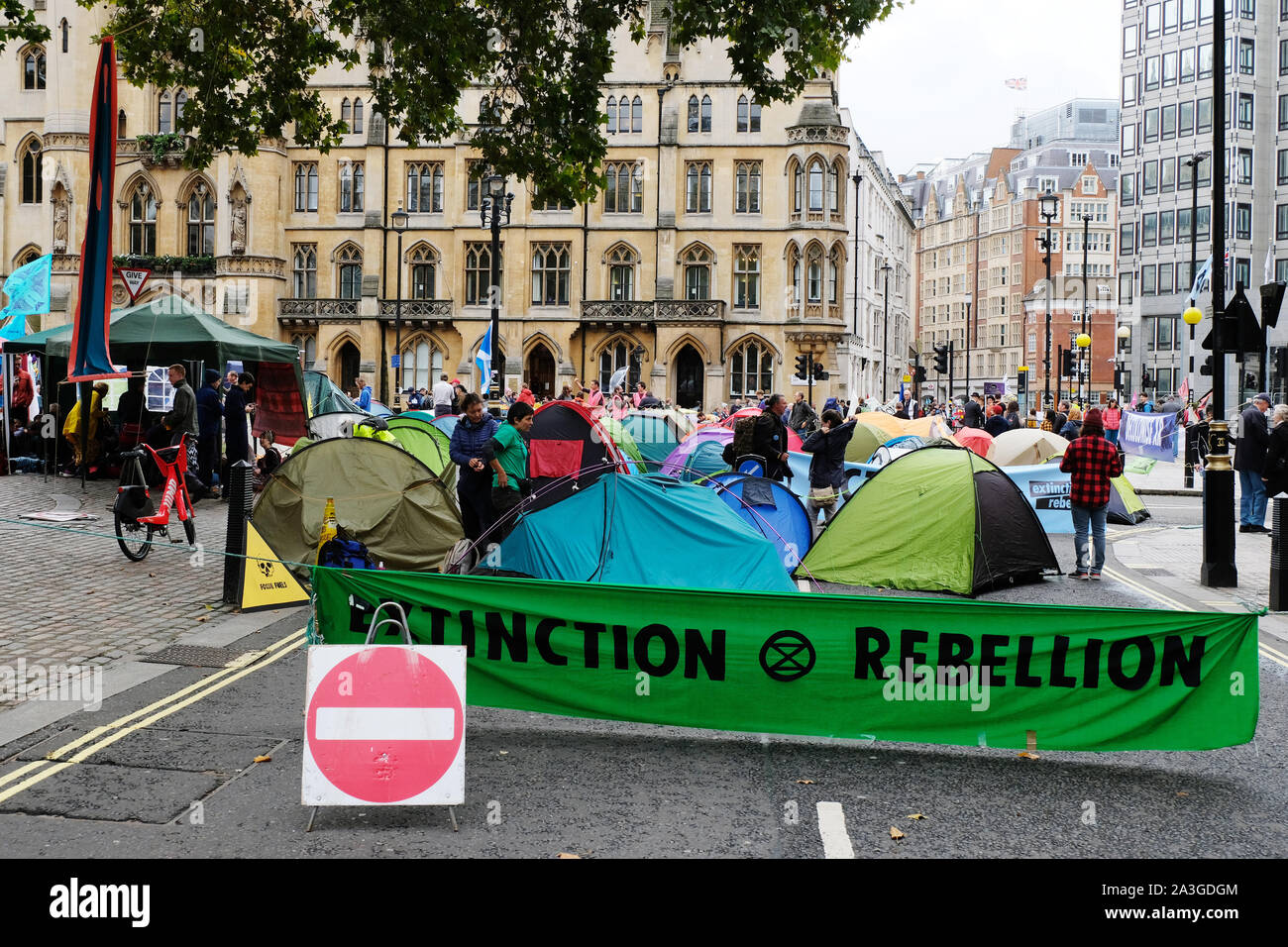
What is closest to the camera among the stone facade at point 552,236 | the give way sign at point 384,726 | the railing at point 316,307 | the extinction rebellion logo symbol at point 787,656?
the give way sign at point 384,726

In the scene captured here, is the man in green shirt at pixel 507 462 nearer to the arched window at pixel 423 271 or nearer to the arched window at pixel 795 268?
the arched window at pixel 795 268

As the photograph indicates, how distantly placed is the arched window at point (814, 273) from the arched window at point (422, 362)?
653 inches

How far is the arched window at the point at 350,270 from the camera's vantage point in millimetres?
53406

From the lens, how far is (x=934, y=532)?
40.6ft

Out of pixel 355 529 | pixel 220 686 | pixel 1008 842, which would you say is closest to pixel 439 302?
pixel 355 529

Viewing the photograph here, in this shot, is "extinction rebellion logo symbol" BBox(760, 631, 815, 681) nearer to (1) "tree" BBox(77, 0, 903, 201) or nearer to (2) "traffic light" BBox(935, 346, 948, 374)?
(1) "tree" BBox(77, 0, 903, 201)

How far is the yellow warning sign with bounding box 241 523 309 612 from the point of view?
1047cm

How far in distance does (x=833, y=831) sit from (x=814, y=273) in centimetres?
4795

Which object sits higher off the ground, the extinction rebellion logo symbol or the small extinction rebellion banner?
the small extinction rebellion banner

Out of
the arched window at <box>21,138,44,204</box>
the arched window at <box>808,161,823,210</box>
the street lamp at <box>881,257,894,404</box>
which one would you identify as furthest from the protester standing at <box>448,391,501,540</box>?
the street lamp at <box>881,257,894,404</box>

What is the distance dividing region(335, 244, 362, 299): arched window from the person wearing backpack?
135 ft

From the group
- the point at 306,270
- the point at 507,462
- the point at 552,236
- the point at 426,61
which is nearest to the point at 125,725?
the point at 507,462

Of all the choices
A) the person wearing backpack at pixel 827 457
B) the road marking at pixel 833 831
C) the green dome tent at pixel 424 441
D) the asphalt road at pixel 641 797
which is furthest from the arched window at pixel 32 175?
the road marking at pixel 833 831

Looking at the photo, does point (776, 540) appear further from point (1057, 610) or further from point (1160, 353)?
point (1160, 353)
